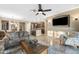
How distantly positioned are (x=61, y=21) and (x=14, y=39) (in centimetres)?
99

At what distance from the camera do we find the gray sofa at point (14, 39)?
1952mm

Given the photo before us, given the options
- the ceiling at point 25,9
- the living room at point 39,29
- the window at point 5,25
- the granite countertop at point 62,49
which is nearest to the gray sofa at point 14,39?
the living room at point 39,29

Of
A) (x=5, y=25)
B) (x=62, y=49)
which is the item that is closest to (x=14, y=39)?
(x=5, y=25)

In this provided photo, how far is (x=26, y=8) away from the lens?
196 centimetres

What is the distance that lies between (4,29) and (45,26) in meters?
0.80

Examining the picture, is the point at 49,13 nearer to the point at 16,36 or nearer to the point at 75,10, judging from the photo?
the point at 75,10

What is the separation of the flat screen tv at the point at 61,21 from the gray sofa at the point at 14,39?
61 cm

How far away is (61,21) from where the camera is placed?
199 cm

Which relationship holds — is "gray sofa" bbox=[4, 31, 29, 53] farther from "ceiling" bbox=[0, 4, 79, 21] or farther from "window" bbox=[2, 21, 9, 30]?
"ceiling" bbox=[0, 4, 79, 21]

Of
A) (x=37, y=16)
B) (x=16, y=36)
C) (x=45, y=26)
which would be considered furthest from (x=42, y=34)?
(x=16, y=36)

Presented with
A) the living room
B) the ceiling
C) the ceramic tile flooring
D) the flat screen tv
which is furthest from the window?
the flat screen tv

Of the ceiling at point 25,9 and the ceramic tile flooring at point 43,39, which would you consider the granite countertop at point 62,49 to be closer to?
the ceramic tile flooring at point 43,39

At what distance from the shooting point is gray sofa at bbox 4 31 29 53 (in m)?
1.95

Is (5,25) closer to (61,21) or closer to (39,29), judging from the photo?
(39,29)
